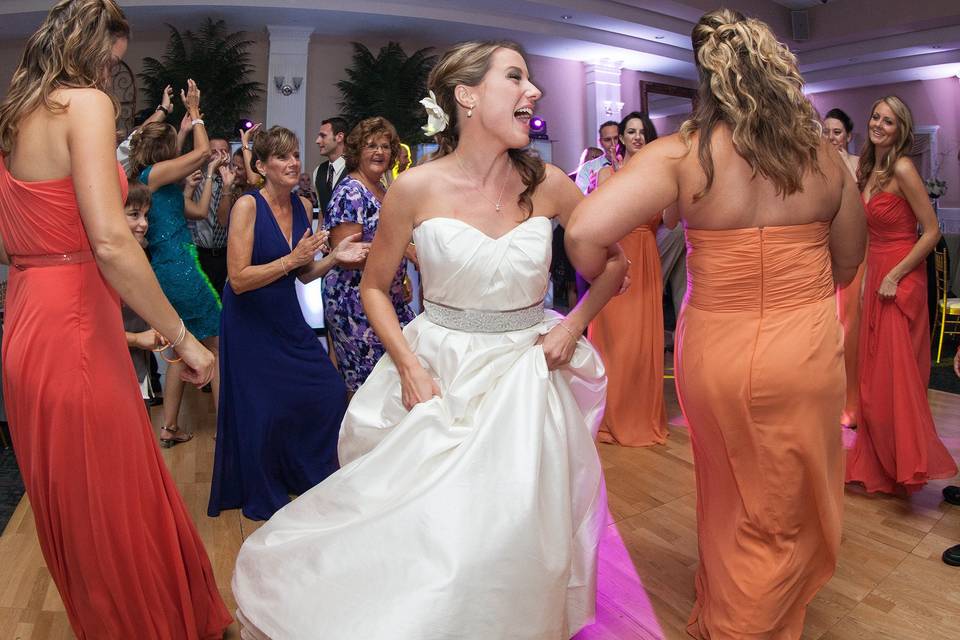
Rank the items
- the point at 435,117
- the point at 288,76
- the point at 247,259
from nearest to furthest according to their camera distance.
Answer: the point at 435,117 < the point at 247,259 < the point at 288,76

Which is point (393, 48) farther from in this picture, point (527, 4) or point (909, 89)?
point (909, 89)

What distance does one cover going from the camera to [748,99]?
1.81 metres

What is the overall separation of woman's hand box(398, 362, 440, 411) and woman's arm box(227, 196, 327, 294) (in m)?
1.29

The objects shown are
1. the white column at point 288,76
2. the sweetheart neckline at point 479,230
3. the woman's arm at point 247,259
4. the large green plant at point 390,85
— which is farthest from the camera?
Result: the large green plant at point 390,85

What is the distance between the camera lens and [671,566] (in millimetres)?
2799

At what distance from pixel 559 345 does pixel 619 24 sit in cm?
953

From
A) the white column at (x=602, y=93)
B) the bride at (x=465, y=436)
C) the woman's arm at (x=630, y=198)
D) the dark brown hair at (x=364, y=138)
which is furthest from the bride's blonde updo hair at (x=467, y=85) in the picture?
the white column at (x=602, y=93)

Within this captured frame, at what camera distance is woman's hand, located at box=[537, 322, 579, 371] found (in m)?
1.97

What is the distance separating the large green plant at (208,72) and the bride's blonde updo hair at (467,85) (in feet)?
25.7

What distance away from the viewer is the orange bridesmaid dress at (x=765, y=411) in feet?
6.36

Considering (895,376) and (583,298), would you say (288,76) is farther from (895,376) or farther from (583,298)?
(583,298)

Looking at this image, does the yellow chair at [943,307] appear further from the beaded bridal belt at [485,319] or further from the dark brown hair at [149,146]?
the dark brown hair at [149,146]

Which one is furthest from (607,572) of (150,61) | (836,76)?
(836,76)

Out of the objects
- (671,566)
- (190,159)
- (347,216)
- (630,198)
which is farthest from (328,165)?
(630,198)
